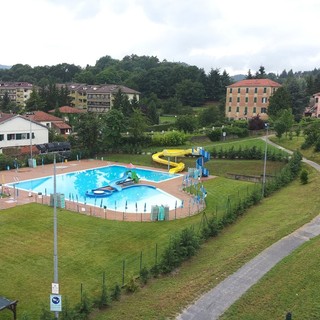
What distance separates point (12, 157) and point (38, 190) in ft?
45.8

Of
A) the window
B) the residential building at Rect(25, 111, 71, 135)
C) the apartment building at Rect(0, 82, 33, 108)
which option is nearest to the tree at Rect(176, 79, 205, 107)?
the residential building at Rect(25, 111, 71, 135)

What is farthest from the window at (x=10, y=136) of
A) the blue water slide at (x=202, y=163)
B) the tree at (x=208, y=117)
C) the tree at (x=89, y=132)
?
the tree at (x=208, y=117)

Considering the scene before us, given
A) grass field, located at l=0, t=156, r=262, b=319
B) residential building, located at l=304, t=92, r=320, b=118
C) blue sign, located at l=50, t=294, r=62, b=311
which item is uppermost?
residential building, located at l=304, t=92, r=320, b=118

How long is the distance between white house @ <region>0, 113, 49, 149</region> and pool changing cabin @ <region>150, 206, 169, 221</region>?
94.0ft

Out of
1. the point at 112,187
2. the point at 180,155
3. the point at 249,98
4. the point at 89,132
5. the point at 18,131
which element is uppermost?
the point at 249,98

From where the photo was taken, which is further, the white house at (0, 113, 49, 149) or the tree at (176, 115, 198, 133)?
the tree at (176, 115, 198, 133)

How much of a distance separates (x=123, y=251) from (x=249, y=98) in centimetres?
6506

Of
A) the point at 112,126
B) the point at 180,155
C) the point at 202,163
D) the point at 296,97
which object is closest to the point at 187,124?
the point at 112,126

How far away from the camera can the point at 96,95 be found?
99938mm

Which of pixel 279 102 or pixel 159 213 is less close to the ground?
pixel 279 102

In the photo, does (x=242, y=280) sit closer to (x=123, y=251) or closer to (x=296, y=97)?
(x=123, y=251)

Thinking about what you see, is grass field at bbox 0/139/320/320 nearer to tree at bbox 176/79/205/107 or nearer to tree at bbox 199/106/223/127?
tree at bbox 199/106/223/127

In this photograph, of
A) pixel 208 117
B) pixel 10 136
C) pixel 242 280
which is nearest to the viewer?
pixel 242 280

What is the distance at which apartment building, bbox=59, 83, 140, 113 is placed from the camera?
9650cm
